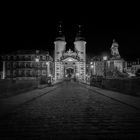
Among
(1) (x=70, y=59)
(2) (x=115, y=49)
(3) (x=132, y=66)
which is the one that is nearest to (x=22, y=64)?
(1) (x=70, y=59)

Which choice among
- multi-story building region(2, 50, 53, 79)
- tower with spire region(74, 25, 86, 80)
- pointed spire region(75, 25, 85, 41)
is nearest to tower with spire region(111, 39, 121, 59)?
tower with spire region(74, 25, 86, 80)

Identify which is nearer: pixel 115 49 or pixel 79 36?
pixel 115 49

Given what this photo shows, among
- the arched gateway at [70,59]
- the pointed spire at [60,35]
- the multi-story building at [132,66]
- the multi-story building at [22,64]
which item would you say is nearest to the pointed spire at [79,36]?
the arched gateway at [70,59]

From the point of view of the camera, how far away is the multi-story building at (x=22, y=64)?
102188 mm

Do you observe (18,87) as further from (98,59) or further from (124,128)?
(98,59)

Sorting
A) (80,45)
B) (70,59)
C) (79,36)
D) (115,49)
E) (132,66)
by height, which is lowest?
(132,66)

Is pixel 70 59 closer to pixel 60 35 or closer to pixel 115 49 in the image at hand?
pixel 60 35

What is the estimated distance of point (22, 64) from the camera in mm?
104125

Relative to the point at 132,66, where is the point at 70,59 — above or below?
above

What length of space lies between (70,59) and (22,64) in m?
26.5

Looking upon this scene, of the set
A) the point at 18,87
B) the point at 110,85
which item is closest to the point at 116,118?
the point at 18,87

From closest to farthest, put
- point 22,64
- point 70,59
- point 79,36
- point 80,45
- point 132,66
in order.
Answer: point 22,64 → point 70,59 → point 80,45 → point 79,36 → point 132,66

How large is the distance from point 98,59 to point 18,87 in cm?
10062

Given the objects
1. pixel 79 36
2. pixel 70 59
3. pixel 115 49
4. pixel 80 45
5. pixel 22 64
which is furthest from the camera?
pixel 79 36
